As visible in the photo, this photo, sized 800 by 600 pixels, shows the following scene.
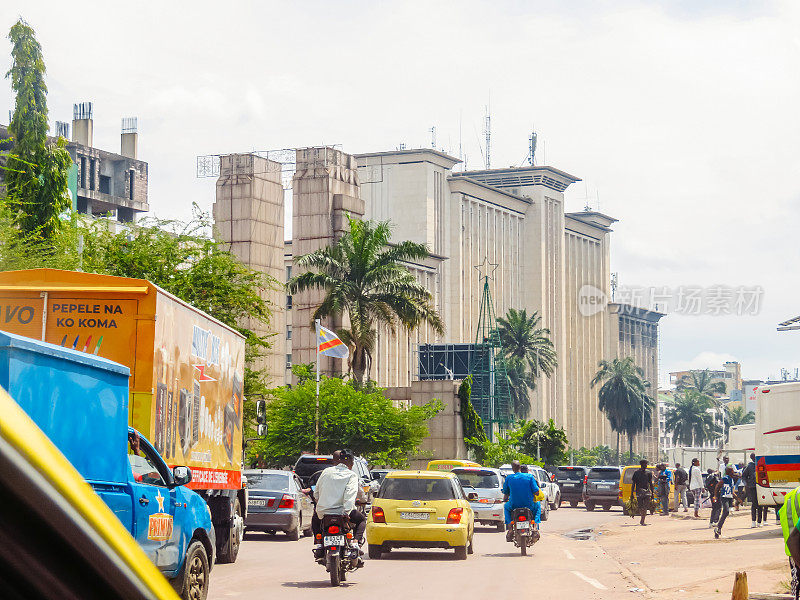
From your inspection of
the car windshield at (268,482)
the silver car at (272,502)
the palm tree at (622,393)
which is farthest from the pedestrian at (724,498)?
the palm tree at (622,393)

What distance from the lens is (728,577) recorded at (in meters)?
16.7

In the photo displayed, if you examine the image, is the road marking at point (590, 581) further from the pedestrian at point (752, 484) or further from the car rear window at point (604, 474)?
the car rear window at point (604, 474)

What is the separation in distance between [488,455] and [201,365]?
53.2m

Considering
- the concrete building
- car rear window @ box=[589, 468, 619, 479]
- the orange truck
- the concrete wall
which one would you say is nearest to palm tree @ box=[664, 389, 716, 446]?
the concrete building

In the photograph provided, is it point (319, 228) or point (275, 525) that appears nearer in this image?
point (275, 525)

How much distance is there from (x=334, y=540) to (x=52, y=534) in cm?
1534

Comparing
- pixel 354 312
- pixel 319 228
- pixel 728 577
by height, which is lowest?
pixel 728 577

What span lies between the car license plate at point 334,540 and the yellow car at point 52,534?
50.1 ft

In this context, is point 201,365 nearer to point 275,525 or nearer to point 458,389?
point 275,525

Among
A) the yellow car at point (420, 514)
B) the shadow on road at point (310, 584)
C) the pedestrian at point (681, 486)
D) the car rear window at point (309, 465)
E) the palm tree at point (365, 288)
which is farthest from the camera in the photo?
the palm tree at point (365, 288)

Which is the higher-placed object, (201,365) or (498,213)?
(498,213)

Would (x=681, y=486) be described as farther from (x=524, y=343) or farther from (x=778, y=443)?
(x=524, y=343)

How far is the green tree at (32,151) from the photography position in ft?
105

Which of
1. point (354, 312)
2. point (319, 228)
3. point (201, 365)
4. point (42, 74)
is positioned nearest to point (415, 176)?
point (319, 228)
